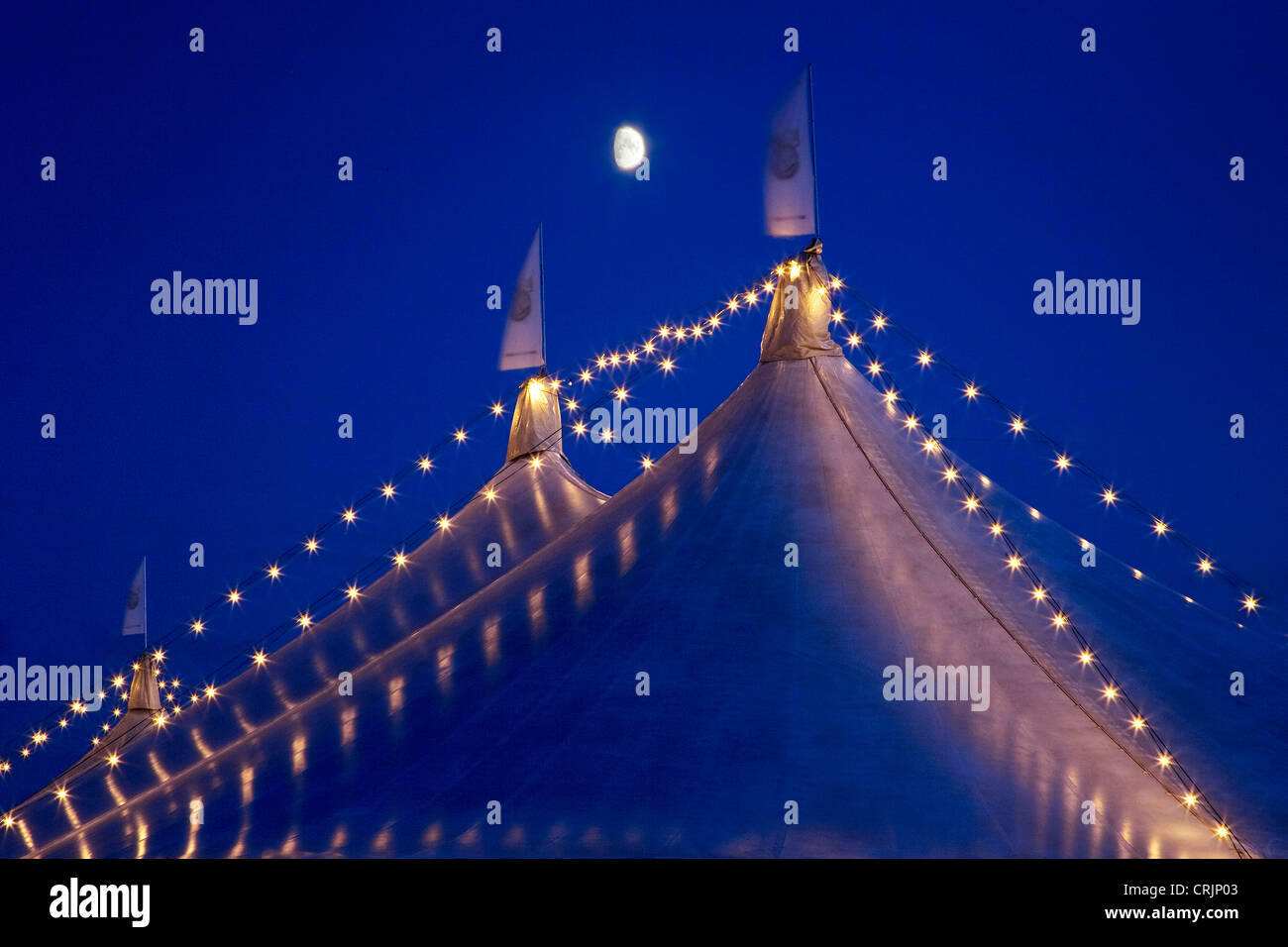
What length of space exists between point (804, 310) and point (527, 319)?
353 cm

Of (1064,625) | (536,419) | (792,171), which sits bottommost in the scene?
(1064,625)

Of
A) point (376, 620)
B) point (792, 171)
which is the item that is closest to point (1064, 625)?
point (792, 171)

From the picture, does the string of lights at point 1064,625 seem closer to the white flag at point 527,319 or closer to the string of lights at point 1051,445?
the string of lights at point 1051,445

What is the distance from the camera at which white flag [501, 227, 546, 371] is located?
9305 millimetres

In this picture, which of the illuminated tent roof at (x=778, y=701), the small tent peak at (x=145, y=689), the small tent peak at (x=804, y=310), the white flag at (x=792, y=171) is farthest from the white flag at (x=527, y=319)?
the small tent peak at (x=145, y=689)

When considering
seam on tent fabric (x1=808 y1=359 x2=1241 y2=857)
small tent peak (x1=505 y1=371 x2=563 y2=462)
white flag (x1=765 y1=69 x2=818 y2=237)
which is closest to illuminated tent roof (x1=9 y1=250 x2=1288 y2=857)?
seam on tent fabric (x1=808 y1=359 x2=1241 y2=857)

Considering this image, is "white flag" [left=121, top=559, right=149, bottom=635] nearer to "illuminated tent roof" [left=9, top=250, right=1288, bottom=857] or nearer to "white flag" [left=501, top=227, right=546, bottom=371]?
"white flag" [left=501, top=227, right=546, bottom=371]

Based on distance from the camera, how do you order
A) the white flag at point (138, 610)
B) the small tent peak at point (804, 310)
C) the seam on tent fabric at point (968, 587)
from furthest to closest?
the white flag at point (138, 610)
the small tent peak at point (804, 310)
the seam on tent fabric at point (968, 587)

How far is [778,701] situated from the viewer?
4570 millimetres

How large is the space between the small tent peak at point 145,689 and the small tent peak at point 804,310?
7718 mm

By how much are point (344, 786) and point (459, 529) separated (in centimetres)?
430

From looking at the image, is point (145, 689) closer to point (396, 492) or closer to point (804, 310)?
point (396, 492)

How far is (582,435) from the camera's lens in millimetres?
8477

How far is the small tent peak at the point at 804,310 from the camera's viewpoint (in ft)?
20.8
